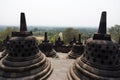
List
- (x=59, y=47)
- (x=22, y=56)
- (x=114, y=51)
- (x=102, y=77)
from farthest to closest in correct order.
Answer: (x=59, y=47) → (x=22, y=56) → (x=114, y=51) → (x=102, y=77)

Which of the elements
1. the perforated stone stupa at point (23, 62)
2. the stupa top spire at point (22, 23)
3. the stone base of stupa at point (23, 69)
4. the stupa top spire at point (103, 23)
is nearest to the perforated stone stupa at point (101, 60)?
the stupa top spire at point (103, 23)

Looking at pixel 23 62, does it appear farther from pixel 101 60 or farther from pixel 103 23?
pixel 103 23

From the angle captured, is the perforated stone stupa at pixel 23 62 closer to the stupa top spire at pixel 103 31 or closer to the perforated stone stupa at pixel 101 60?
the perforated stone stupa at pixel 101 60

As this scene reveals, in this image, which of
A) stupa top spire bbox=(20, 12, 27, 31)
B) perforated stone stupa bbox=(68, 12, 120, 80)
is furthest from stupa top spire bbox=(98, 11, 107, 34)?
stupa top spire bbox=(20, 12, 27, 31)

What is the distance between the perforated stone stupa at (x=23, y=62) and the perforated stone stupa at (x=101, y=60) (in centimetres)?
318

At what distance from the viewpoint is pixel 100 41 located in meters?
9.64

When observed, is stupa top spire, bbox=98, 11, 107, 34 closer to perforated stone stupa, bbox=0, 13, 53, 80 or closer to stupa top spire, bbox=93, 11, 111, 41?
stupa top spire, bbox=93, 11, 111, 41

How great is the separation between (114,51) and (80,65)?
2937 mm

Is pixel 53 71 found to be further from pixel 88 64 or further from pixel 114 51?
pixel 114 51

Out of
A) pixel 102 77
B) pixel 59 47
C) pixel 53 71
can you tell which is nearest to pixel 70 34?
pixel 59 47

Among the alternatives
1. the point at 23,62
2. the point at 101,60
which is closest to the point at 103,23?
the point at 101,60

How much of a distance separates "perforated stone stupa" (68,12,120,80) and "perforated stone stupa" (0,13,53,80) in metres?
3.18

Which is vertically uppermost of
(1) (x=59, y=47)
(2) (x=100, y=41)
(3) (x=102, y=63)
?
(2) (x=100, y=41)

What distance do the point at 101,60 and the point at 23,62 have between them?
657cm
